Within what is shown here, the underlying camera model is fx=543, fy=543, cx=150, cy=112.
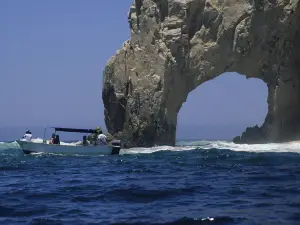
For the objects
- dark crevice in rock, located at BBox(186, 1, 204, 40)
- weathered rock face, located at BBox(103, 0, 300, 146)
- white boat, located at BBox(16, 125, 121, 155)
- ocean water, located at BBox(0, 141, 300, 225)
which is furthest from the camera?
dark crevice in rock, located at BBox(186, 1, 204, 40)

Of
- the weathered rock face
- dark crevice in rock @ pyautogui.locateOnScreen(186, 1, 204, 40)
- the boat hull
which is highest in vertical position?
dark crevice in rock @ pyautogui.locateOnScreen(186, 1, 204, 40)

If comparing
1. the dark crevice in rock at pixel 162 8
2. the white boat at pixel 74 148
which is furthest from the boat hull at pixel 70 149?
the dark crevice in rock at pixel 162 8

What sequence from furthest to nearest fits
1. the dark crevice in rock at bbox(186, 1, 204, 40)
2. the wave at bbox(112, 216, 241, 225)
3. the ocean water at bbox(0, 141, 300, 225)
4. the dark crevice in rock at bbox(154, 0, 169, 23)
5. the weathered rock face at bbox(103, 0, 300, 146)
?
the dark crevice in rock at bbox(154, 0, 169, 23) → the dark crevice in rock at bbox(186, 1, 204, 40) → the weathered rock face at bbox(103, 0, 300, 146) → the ocean water at bbox(0, 141, 300, 225) → the wave at bbox(112, 216, 241, 225)

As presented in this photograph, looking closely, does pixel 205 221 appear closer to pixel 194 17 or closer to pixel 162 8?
pixel 194 17

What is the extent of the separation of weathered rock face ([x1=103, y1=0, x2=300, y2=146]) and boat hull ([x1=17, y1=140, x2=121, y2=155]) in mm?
9665

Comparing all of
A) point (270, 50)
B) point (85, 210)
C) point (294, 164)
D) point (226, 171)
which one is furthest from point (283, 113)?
point (85, 210)

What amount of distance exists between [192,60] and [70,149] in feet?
53.3

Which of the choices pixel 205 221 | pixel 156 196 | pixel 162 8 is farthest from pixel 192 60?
pixel 205 221

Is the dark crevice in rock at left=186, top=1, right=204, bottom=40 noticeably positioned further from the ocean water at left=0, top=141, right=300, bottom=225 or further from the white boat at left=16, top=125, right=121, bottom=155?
the ocean water at left=0, top=141, right=300, bottom=225

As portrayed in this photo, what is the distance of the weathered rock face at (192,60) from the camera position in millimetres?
48688

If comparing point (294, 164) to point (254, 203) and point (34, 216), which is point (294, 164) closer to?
point (254, 203)

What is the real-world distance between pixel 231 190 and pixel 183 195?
1.51 metres

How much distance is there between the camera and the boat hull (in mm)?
39281

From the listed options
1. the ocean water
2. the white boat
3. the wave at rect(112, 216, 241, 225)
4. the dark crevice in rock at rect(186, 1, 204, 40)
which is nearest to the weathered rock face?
the dark crevice in rock at rect(186, 1, 204, 40)
